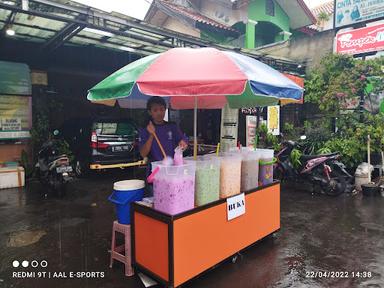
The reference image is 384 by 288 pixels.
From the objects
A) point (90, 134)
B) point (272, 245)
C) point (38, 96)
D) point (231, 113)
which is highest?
point (38, 96)

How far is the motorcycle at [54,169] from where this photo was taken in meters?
6.43

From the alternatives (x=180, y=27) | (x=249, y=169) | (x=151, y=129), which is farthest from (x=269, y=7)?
(x=151, y=129)

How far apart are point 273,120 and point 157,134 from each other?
23.4 ft

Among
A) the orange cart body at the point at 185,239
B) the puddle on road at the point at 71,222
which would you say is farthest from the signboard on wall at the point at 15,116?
the orange cart body at the point at 185,239

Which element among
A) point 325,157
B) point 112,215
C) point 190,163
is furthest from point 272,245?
point 325,157

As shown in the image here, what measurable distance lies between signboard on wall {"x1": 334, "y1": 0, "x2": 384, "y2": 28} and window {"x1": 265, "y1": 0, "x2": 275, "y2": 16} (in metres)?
4.53

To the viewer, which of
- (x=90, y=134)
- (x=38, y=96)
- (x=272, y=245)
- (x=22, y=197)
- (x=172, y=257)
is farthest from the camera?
(x=38, y=96)

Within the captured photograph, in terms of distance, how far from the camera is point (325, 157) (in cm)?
671

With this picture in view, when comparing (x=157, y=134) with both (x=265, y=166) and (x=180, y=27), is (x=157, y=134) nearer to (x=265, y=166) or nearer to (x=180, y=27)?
(x=265, y=166)

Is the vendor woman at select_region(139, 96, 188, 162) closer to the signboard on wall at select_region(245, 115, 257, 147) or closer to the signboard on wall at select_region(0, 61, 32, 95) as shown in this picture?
the signboard on wall at select_region(0, 61, 32, 95)

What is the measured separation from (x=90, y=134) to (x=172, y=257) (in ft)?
18.5

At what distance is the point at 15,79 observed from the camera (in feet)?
26.2

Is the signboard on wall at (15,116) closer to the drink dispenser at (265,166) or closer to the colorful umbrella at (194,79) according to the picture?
the colorful umbrella at (194,79)

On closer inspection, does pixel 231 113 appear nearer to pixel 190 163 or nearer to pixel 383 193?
pixel 383 193
